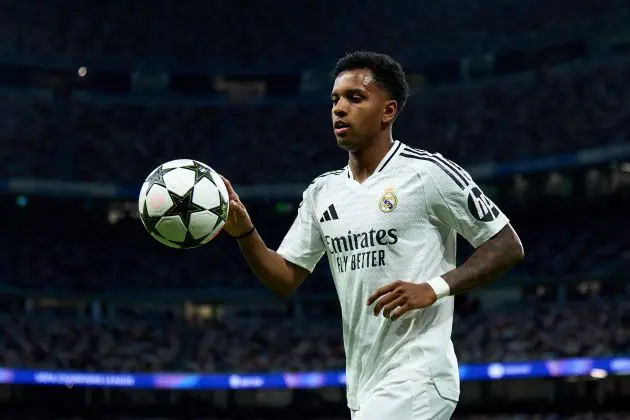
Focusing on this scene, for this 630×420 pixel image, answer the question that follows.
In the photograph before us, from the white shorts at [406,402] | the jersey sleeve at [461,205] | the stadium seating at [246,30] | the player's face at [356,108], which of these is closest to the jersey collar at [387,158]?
the player's face at [356,108]

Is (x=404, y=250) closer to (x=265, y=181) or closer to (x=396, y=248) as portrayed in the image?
(x=396, y=248)

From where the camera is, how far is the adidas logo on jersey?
516cm

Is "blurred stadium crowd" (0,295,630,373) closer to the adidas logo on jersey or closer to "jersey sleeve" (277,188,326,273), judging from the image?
"jersey sleeve" (277,188,326,273)

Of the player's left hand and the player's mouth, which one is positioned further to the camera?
the player's mouth

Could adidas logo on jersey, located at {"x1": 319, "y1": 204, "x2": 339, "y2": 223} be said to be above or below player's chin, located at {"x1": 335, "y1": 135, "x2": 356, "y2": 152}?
below

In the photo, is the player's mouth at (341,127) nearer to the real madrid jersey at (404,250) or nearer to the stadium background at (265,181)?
the real madrid jersey at (404,250)

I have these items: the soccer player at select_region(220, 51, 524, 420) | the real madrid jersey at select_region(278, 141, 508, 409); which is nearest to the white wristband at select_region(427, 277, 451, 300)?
the soccer player at select_region(220, 51, 524, 420)

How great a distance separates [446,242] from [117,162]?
28704 millimetres

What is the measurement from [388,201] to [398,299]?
26.9 inches

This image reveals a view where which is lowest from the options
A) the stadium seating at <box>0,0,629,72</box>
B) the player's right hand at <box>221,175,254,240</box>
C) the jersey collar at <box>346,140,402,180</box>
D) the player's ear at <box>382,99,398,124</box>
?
the player's right hand at <box>221,175,254,240</box>

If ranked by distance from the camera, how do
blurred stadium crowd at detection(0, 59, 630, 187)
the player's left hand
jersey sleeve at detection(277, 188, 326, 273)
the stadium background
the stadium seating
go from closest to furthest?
the player's left hand
jersey sleeve at detection(277, 188, 326, 273)
the stadium background
blurred stadium crowd at detection(0, 59, 630, 187)
the stadium seating

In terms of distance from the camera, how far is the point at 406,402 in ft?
15.2

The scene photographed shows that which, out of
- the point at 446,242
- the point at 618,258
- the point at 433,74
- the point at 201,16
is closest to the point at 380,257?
the point at 446,242

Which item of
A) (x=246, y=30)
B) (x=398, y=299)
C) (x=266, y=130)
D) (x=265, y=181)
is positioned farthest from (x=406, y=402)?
(x=246, y=30)
